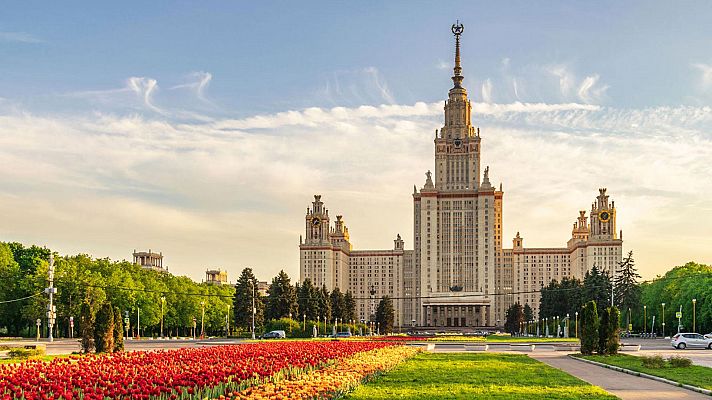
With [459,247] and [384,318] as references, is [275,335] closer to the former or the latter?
[384,318]

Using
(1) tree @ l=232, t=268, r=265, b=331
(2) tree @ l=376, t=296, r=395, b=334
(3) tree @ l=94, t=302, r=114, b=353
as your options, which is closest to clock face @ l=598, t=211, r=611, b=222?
(2) tree @ l=376, t=296, r=395, b=334

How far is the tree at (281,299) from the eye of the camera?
344ft

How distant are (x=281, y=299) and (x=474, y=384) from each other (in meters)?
81.6

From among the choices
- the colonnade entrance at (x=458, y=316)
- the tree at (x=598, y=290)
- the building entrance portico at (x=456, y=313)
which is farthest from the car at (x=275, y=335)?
the colonnade entrance at (x=458, y=316)

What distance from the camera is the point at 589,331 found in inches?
1815

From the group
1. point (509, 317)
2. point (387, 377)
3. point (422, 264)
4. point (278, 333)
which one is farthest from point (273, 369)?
point (422, 264)

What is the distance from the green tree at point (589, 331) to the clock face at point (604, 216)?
5765 inches

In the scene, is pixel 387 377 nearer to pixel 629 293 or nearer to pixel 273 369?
pixel 273 369

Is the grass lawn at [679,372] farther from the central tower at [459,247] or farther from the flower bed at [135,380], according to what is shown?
the central tower at [459,247]

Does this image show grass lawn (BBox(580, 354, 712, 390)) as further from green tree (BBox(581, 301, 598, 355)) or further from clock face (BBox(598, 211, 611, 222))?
clock face (BBox(598, 211, 611, 222))

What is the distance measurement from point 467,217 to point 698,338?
437 ft

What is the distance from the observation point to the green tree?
150 ft

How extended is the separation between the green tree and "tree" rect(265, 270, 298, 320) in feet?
203

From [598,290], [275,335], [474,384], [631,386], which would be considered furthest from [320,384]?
[598,290]
